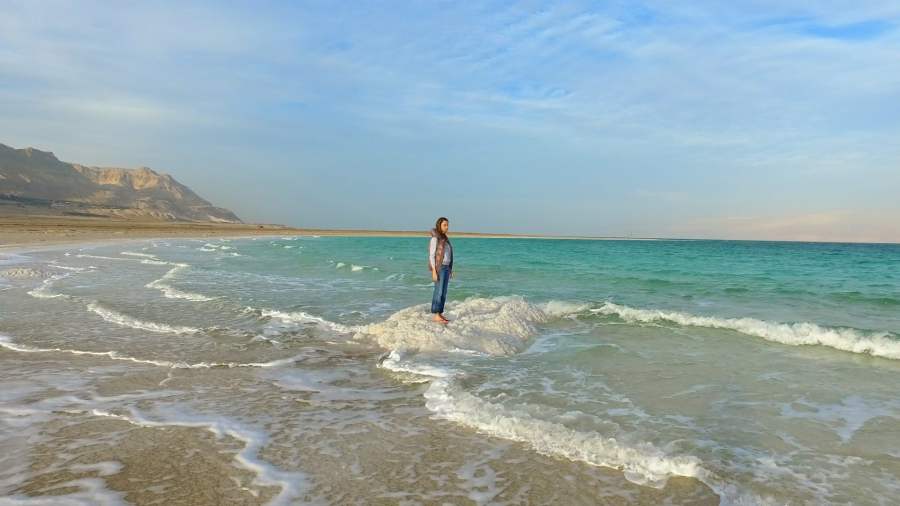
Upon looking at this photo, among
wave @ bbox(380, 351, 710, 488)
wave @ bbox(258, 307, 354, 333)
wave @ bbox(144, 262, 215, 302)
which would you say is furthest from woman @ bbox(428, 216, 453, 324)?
wave @ bbox(144, 262, 215, 302)

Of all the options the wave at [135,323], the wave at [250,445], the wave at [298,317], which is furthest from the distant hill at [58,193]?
the wave at [250,445]

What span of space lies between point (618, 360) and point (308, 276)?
17.5 meters

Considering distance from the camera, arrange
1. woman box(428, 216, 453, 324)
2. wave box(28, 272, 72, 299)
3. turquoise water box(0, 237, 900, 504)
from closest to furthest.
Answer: turquoise water box(0, 237, 900, 504)
woman box(428, 216, 453, 324)
wave box(28, 272, 72, 299)

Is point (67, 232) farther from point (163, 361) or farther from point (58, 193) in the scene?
point (58, 193)

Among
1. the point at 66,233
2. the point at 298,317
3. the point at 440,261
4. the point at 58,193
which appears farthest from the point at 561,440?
the point at 58,193

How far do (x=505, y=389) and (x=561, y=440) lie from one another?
1.94 m

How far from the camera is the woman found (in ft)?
36.0

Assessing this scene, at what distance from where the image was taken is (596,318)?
1316 centimetres

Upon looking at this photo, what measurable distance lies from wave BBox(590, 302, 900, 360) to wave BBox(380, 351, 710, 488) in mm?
7590

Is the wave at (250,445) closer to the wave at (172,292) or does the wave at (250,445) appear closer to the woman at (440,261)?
the woman at (440,261)

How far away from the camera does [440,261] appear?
36.5 ft

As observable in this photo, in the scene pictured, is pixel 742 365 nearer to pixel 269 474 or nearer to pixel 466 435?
pixel 466 435

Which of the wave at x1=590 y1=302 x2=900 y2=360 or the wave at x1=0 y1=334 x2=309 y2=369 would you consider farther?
the wave at x1=590 y1=302 x2=900 y2=360

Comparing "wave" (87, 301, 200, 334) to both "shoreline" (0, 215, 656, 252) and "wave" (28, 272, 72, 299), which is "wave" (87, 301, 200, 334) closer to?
"wave" (28, 272, 72, 299)
